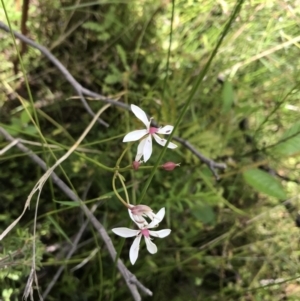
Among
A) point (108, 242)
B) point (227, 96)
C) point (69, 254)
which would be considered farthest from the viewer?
point (227, 96)

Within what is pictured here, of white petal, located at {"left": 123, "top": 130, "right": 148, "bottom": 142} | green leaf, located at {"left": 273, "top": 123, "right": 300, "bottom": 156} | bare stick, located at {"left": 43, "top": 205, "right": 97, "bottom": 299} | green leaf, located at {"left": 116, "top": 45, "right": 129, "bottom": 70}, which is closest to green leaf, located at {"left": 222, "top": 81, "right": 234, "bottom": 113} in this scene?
green leaf, located at {"left": 273, "top": 123, "right": 300, "bottom": 156}

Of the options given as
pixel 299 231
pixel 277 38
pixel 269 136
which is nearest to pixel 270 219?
pixel 299 231

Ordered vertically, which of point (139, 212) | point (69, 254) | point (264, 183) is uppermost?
point (139, 212)

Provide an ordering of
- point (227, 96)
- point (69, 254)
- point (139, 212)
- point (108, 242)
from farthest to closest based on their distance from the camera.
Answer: point (227, 96), point (69, 254), point (108, 242), point (139, 212)

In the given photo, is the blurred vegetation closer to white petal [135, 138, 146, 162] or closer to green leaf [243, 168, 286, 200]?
green leaf [243, 168, 286, 200]

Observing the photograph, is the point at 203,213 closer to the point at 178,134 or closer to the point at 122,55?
the point at 178,134

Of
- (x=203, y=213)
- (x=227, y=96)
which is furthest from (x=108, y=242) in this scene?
(x=227, y=96)

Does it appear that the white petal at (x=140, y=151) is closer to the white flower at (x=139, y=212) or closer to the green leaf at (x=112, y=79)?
the white flower at (x=139, y=212)

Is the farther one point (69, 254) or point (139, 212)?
point (69, 254)
